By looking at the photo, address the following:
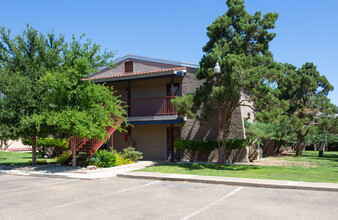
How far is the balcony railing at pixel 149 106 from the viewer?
63.7 feet

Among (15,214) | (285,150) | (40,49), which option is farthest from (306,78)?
(15,214)

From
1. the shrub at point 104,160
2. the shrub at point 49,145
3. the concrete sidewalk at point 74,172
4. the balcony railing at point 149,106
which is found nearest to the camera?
the concrete sidewalk at point 74,172

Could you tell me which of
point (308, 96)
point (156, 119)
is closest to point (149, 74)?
point (156, 119)

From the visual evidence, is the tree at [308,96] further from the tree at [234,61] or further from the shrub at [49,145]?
the shrub at [49,145]

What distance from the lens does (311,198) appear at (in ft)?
27.3

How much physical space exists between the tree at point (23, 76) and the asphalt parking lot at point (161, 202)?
5625 millimetres

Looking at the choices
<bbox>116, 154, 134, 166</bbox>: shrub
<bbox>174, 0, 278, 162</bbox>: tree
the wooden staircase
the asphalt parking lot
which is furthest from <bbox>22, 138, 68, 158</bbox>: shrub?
the asphalt parking lot

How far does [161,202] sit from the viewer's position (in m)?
7.95

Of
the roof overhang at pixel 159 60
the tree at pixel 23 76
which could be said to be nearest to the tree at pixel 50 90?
the tree at pixel 23 76

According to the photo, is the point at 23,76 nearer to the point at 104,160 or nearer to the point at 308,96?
the point at 104,160

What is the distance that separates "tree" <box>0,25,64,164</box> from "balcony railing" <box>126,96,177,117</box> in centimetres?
557

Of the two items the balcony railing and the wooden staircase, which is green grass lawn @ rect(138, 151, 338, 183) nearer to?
the wooden staircase

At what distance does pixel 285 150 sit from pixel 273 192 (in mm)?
25152

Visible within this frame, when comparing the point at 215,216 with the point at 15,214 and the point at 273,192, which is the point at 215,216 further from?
the point at 15,214
